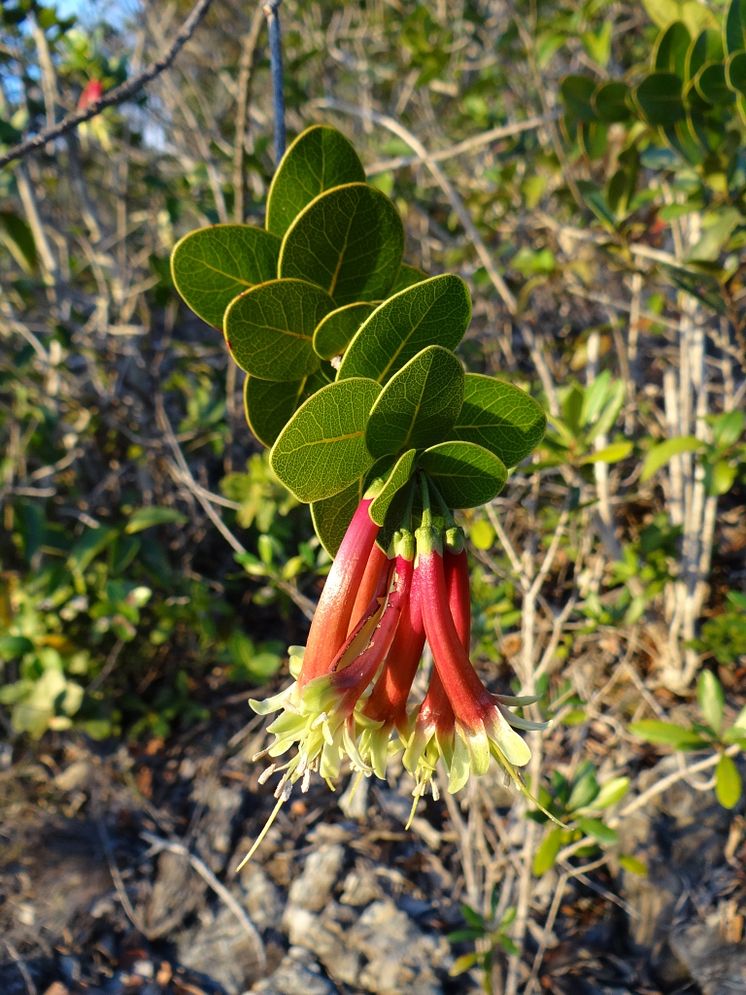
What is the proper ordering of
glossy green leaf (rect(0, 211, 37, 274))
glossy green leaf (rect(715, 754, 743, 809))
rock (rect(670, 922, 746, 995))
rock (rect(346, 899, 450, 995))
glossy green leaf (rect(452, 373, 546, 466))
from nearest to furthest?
glossy green leaf (rect(452, 373, 546, 466)) < glossy green leaf (rect(715, 754, 743, 809)) < rock (rect(670, 922, 746, 995)) < rock (rect(346, 899, 450, 995)) < glossy green leaf (rect(0, 211, 37, 274))

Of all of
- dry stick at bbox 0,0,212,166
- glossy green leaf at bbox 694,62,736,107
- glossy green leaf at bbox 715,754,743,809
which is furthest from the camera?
glossy green leaf at bbox 715,754,743,809

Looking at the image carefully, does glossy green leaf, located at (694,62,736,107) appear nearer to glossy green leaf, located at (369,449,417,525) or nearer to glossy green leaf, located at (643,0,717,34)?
glossy green leaf, located at (643,0,717,34)

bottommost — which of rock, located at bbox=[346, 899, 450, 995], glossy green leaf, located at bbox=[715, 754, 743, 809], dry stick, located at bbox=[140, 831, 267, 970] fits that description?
rock, located at bbox=[346, 899, 450, 995]

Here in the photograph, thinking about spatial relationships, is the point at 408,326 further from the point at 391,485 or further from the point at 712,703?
the point at 712,703

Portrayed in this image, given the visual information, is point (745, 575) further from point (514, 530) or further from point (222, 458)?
point (222, 458)

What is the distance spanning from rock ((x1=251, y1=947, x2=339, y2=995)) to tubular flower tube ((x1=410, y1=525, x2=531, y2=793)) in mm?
1758

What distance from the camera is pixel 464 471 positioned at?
655 mm

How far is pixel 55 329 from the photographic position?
2.67 metres

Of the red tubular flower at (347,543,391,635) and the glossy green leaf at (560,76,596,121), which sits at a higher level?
the glossy green leaf at (560,76,596,121)

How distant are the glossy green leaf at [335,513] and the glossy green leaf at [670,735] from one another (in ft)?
3.59

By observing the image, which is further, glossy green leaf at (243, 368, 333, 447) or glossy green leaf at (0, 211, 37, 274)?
glossy green leaf at (0, 211, 37, 274)

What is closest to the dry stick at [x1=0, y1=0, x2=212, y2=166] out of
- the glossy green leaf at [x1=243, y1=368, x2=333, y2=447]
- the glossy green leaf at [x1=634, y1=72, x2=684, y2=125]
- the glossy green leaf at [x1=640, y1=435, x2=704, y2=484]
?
the glossy green leaf at [x1=243, y1=368, x2=333, y2=447]

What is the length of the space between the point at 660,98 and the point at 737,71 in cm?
31

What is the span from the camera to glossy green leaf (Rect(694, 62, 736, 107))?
1.25m
